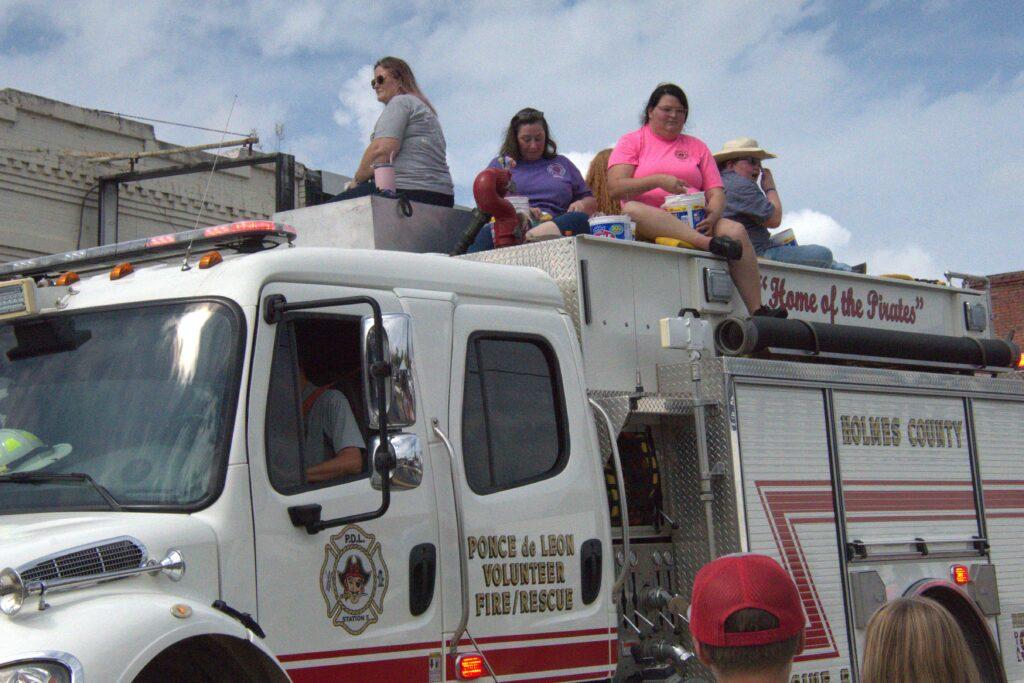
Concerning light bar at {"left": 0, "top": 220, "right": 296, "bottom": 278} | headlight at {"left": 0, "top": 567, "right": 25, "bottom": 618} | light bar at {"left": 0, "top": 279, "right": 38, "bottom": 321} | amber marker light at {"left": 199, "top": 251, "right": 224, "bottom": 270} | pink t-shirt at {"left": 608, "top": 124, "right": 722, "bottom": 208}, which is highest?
pink t-shirt at {"left": 608, "top": 124, "right": 722, "bottom": 208}

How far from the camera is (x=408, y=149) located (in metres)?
7.27

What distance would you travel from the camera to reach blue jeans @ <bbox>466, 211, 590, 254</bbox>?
654 cm

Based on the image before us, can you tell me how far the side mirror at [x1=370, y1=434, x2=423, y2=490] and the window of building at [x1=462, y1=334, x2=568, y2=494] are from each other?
0.66 metres

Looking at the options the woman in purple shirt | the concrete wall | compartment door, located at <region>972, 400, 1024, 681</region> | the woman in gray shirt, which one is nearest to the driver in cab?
the woman in gray shirt

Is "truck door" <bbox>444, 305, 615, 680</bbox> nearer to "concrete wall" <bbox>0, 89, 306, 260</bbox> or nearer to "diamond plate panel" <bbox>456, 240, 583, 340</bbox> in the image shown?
"diamond plate panel" <bbox>456, 240, 583, 340</bbox>

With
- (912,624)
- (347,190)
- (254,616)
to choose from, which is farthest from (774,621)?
(347,190)

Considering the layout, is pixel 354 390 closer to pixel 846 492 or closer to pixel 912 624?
pixel 912 624

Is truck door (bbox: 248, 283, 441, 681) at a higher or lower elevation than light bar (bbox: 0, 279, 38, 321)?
lower

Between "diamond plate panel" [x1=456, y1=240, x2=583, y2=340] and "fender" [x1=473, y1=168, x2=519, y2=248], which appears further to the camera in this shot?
"fender" [x1=473, y1=168, x2=519, y2=248]

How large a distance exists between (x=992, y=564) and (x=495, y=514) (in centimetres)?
360

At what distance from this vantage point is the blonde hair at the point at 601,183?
809cm

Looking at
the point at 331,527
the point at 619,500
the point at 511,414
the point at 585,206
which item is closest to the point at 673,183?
the point at 585,206

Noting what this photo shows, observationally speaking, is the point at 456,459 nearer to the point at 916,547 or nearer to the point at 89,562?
the point at 89,562

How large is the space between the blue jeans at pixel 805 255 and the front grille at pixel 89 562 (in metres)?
4.80
